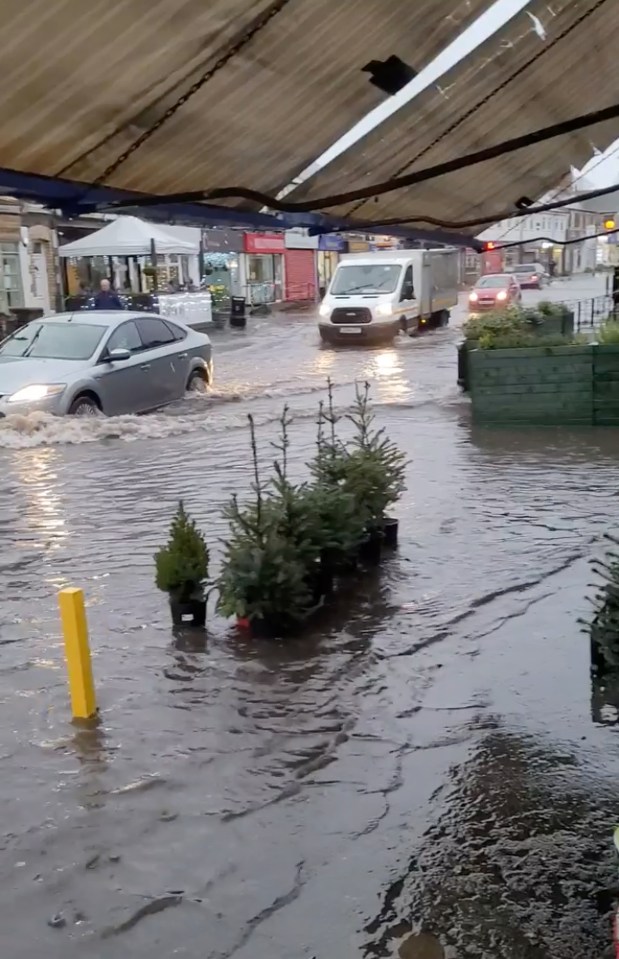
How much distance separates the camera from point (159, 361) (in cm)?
1574

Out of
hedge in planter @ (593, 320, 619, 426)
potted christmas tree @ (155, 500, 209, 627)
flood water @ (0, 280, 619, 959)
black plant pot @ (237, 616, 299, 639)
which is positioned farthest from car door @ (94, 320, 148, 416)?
black plant pot @ (237, 616, 299, 639)

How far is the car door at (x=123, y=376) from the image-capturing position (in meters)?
14.5

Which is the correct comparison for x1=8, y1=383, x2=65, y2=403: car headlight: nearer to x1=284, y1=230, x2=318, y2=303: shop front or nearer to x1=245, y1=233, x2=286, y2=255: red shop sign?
x1=245, y1=233, x2=286, y2=255: red shop sign

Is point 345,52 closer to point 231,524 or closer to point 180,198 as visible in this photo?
point 180,198

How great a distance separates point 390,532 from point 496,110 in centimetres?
337

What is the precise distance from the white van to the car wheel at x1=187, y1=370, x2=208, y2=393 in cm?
1084

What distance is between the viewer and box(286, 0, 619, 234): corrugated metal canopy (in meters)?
5.68

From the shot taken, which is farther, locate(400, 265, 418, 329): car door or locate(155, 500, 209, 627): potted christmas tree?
locate(400, 265, 418, 329): car door

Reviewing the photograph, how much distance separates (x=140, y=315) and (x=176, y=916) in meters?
13.0

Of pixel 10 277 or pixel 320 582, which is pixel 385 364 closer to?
pixel 320 582

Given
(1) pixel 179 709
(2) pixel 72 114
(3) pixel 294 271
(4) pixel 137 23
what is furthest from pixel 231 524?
(3) pixel 294 271

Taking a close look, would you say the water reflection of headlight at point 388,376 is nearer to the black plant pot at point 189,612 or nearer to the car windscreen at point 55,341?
the car windscreen at point 55,341

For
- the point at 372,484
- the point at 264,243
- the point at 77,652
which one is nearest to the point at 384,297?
the point at 372,484

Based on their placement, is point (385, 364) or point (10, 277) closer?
point (385, 364)
